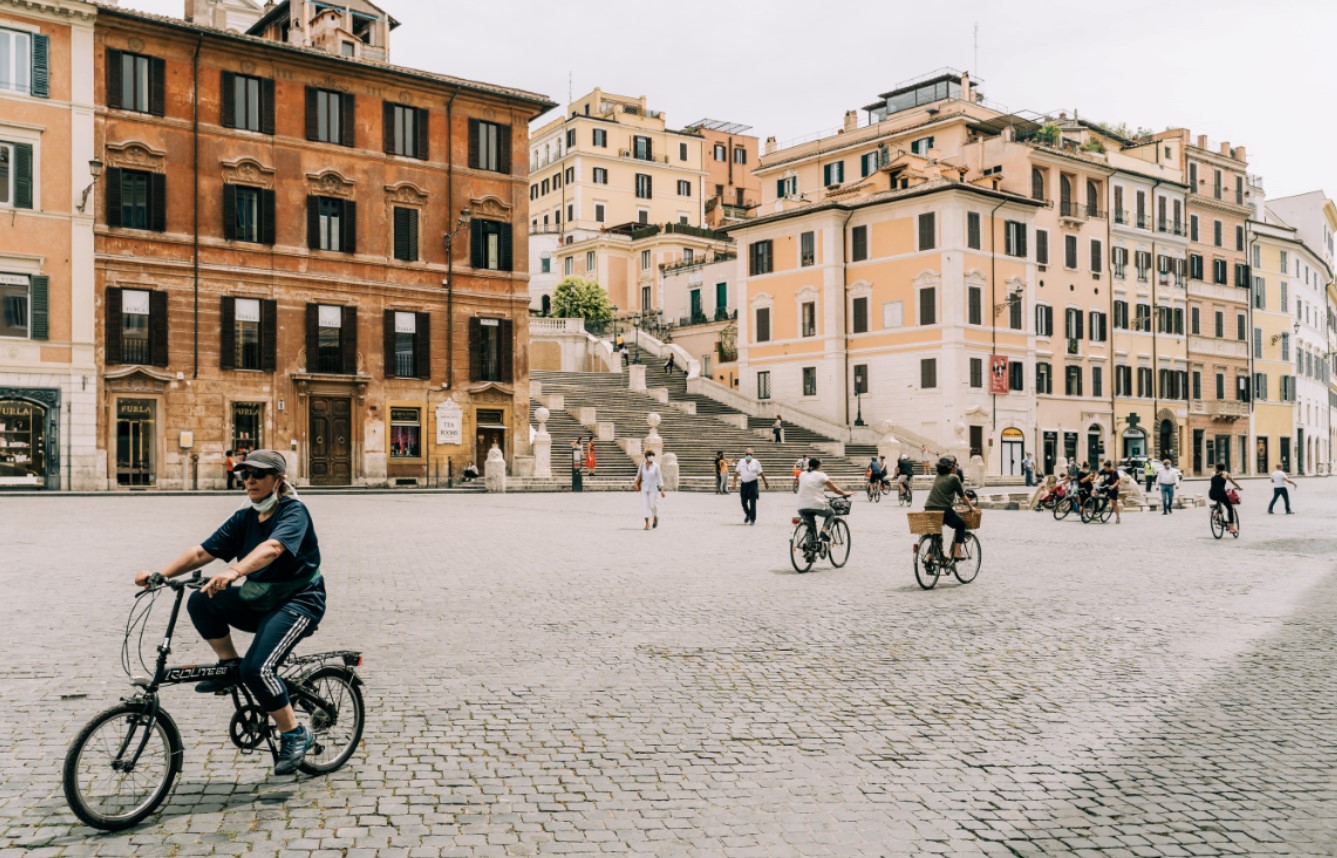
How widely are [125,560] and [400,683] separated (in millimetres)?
9466

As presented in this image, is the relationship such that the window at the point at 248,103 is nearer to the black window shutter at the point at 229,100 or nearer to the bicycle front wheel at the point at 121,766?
the black window shutter at the point at 229,100

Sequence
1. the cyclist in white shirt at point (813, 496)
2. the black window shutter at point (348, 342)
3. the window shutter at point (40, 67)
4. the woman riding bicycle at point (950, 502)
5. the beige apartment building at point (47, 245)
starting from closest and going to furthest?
the woman riding bicycle at point (950, 502) → the cyclist in white shirt at point (813, 496) → the beige apartment building at point (47, 245) → the window shutter at point (40, 67) → the black window shutter at point (348, 342)

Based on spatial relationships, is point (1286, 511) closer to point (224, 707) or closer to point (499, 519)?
point (499, 519)

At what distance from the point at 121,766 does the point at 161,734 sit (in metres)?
0.23

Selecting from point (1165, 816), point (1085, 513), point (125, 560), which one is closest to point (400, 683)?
point (1165, 816)

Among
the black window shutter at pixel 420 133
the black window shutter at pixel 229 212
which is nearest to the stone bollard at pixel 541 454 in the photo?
the black window shutter at pixel 420 133

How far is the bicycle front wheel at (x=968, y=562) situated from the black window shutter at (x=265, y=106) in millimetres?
32366

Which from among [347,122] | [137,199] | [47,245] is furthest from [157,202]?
[347,122]

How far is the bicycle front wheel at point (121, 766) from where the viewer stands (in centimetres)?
536

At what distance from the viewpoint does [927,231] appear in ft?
179

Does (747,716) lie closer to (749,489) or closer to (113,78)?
(749,489)

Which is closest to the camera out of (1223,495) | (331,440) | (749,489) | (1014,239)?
(1223,495)

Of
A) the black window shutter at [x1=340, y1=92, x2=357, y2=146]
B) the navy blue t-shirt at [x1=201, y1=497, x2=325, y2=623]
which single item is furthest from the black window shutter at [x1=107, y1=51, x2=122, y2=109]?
the navy blue t-shirt at [x1=201, y1=497, x2=325, y2=623]

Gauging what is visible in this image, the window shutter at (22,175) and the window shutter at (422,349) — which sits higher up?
the window shutter at (22,175)
